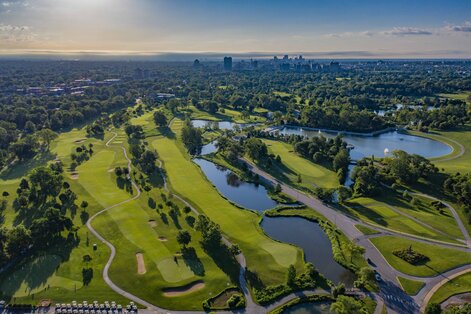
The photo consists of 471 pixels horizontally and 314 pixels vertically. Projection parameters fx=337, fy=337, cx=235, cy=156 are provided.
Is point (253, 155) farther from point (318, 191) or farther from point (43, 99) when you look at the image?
point (43, 99)

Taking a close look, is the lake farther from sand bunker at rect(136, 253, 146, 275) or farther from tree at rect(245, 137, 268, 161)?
sand bunker at rect(136, 253, 146, 275)

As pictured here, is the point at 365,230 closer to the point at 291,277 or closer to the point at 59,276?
the point at 291,277

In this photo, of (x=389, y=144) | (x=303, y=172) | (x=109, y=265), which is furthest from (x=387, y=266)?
(x=389, y=144)

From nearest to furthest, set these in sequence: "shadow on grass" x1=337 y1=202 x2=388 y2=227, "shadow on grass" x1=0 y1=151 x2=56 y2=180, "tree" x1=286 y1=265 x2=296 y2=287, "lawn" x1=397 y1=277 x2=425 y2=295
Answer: "lawn" x1=397 y1=277 x2=425 y2=295
"tree" x1=286 y1=265 x2=296 y2=287
"shadow on grass" x1=337 y1=202 x2=388 y2=227
"shadow on grass" x1=0 y1=151 x2=56 y2=180

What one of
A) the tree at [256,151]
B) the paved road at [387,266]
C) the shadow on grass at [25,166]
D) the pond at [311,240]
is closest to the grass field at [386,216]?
the paved road at [387,266]

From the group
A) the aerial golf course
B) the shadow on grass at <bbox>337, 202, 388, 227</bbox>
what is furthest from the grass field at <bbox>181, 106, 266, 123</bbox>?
the shadow on grass at <bbox>337, 202, 388, 227</bbox>

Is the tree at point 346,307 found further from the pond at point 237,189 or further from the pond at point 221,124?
the pond at point 221,124
